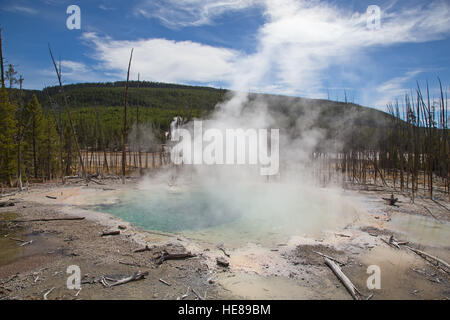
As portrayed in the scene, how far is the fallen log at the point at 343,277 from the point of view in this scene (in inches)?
170

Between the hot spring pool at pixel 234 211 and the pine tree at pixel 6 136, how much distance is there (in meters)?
7.32

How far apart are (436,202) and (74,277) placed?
42.2 feet

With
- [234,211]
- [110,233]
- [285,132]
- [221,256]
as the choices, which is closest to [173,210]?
[234,211]

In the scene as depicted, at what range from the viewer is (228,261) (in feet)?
18.0

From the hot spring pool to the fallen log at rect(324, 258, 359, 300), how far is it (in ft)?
6.09

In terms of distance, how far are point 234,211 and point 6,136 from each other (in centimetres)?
1347

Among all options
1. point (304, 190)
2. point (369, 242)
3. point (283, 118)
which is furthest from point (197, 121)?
point (369, 242)

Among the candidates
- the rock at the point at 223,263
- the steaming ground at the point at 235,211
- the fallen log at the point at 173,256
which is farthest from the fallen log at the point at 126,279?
the steaming ground at the point at 235,211

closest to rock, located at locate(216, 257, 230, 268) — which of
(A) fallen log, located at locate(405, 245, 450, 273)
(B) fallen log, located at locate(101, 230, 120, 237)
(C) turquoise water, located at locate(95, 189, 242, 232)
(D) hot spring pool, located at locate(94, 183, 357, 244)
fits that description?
(D) hot spring pool, located at locate(94, 183, 357, 244)

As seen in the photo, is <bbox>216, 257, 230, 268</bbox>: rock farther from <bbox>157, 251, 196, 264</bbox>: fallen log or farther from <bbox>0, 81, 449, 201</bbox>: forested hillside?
<bbox>0, 81, 449, 201</bbox>: forested hillside

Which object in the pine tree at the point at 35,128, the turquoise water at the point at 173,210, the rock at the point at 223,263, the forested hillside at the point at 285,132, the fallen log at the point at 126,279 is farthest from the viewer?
the pine tree at the point at 35,128

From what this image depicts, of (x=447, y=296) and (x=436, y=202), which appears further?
(x=436, y=202)

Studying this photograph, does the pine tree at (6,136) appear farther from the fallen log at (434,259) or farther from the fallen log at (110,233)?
the fallen log at (434,259)
